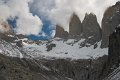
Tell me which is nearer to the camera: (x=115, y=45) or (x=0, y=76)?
(x=0, y=76)

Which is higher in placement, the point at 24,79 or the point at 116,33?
the point at 116,33

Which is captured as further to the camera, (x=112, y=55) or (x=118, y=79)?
(x=112, y=55)

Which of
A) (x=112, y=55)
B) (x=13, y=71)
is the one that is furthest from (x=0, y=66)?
(x=112, y=55)

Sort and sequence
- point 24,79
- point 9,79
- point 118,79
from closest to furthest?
point 118,79, point 9,79, point 24,79

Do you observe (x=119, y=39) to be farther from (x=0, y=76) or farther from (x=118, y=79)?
(x=118, y=79)

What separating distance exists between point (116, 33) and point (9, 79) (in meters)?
52.6

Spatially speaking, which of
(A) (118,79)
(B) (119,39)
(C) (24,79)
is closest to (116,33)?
(B) (119,39)

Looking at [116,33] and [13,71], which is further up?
[116,33]

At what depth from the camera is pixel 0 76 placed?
5635 inches

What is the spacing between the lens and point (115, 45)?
547 feet

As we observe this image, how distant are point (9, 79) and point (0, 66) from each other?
771cm

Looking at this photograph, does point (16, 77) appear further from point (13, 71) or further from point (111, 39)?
point (111, 39)

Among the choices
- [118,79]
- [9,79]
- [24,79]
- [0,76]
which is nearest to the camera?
[118,79]

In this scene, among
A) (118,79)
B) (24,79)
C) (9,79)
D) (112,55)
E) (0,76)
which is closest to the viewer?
(118,79)
